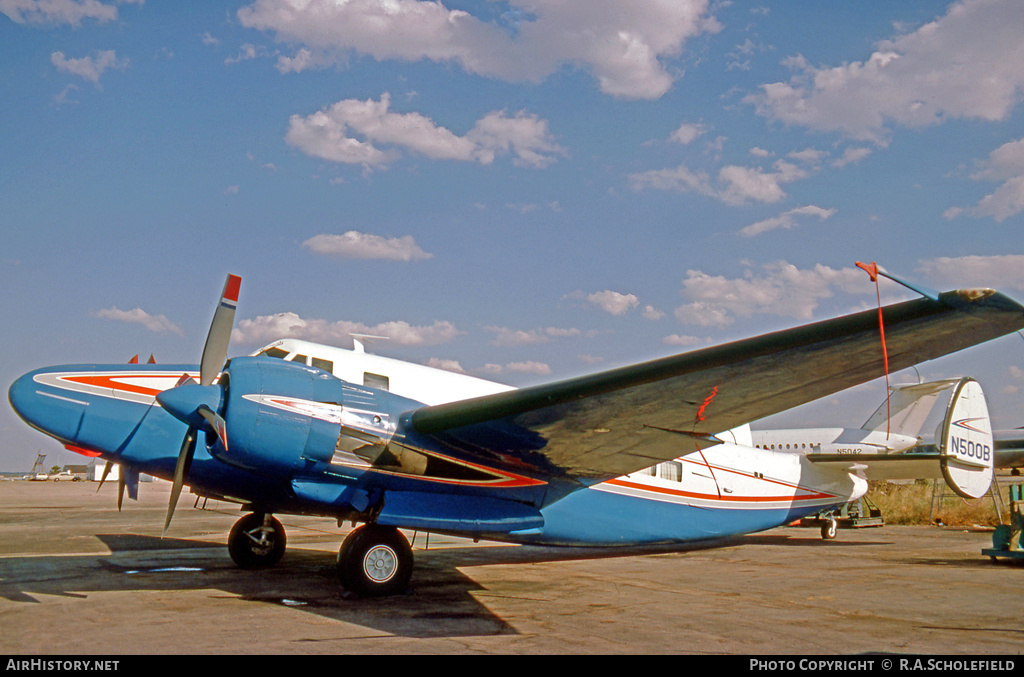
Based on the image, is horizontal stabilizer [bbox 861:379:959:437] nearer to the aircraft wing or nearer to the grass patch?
the grass patch

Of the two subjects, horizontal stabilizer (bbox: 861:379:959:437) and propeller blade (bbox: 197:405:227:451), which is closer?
propeller blade (bbox: 197:405:227:451)

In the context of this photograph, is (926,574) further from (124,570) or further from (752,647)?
(124,570)

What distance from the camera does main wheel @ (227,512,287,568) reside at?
10.6 metres

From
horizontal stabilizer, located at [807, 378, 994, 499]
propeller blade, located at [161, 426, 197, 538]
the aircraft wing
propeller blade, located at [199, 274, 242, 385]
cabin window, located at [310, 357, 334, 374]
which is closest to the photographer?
the aircraft wing

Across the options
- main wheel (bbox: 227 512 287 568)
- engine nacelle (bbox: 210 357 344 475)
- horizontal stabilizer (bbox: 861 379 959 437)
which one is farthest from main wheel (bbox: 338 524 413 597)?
horizontal stabilizer (bbox: 861 379 959 437)

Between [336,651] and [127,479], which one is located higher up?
[127,479]

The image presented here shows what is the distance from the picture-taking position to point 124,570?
396 inches

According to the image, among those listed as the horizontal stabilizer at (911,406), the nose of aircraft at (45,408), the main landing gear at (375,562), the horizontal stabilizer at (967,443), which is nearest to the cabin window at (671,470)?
the horizontal stabilizer at (967,443)

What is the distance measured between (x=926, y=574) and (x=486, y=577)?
7.22m

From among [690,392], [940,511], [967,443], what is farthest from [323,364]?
[940,511]

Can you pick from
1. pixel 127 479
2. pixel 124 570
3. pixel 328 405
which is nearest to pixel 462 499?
pixel 328 405

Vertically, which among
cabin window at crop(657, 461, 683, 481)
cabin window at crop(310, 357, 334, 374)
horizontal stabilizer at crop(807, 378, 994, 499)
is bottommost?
cabin window at crop(657, 461, 683, 481)

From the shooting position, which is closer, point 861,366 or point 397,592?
point 861,366

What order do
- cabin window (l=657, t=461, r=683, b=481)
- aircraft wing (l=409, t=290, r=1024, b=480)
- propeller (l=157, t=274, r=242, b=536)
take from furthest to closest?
cabin window (l=657, t=461, r=683, b=481) → propeller (l=157, t=274, r=242, b=536) → aircraft wing (l=409, t=290, r=1024, b=480)
